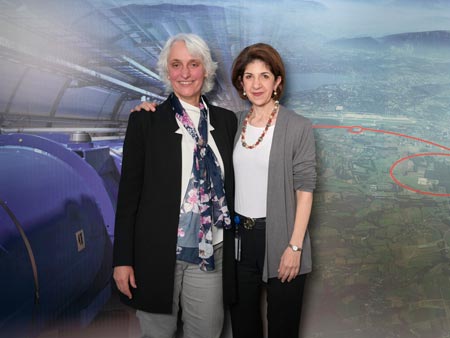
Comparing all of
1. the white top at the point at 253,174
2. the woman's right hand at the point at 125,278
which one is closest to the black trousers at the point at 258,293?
the white top at the point at 253,174

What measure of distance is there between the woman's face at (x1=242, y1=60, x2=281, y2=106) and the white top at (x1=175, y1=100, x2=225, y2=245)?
0.24 meters

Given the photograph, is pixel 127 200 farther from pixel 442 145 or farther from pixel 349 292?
pixel 442 145

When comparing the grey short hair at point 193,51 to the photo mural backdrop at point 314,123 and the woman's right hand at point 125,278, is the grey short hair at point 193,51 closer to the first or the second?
the photo mural backdrop at point 314,123

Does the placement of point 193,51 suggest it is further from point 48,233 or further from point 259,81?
point 48,233

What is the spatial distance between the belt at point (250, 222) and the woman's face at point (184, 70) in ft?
1.93

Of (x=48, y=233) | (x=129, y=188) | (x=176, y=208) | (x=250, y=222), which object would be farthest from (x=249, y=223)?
(x=48, y=233)

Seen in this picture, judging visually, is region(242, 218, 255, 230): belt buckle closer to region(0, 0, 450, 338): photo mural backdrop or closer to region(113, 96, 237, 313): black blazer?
region(113, 96, 237, 313): black blazer

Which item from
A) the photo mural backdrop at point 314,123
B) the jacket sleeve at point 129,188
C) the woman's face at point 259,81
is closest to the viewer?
the jacket sleeve at point 129,188

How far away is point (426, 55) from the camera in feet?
6.86

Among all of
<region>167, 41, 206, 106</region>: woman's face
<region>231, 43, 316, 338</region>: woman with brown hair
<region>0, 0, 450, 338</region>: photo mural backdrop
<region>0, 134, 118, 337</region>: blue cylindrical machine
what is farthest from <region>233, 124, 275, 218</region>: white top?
<region>0, 134, 118, 337</region>: blue cylindrical machine

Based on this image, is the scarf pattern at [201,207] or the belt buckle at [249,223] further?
the belt buckle at [249,223]

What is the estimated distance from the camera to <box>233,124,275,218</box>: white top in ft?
5.31

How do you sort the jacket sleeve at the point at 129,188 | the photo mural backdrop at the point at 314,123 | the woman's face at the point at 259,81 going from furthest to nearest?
the photo mural backdrop at the point at 314,123
the woman's face at the point at 259,81
the jacket sleeve at the point at 129,188

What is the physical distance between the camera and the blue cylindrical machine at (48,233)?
6.59ft
